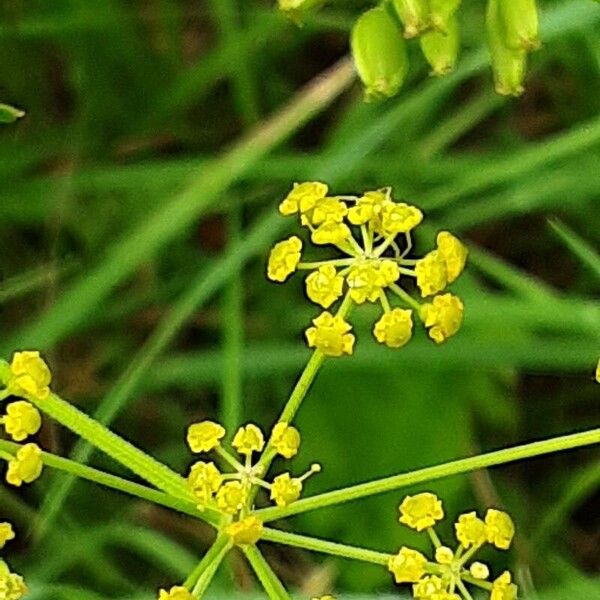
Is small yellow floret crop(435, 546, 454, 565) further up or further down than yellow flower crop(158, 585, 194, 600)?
further up

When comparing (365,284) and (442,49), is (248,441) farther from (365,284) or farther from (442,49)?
(442,49)

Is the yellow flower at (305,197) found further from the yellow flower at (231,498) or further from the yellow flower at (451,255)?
the yellow flower at (231,498)

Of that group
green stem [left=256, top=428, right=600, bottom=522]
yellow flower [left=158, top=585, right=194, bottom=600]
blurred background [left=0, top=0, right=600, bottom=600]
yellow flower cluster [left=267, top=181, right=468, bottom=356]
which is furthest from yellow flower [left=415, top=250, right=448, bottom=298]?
blurred background [left=0, top=0, right=600, bottom=600]

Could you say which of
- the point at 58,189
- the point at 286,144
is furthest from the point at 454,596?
the point at 286,144

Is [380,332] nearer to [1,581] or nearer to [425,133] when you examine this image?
[1,581]

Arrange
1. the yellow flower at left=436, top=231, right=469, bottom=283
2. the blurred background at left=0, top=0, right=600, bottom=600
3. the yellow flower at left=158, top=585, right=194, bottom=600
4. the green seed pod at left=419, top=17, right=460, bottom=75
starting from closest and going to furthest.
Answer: the yellow flower at left=158, top=585, right=194, bottom=600 → the yellow flower at left=436, top=231, right=469, bottom=283 → the green seed pod at left=419, top=17, right=460, bottom=75 → the blurred background at left=0, top=0, right=600, bottom=600

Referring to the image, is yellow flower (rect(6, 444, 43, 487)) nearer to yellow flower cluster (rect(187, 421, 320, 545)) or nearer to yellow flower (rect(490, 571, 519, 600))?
yellow flower cluster (rect(187, 421, 320, 545))

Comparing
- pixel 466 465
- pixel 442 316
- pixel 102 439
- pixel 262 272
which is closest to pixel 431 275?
pixel 442 316
